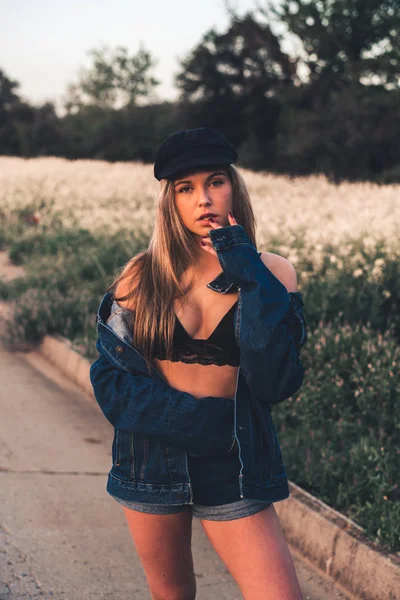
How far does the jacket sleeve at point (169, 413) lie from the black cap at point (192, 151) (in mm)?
700

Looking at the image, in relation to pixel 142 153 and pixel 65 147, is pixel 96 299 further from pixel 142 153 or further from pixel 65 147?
pixel 65 147

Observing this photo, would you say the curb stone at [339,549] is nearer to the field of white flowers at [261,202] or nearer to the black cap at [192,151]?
the black cap at [192,151]

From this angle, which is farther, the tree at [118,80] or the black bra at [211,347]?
the tree at [118,80]

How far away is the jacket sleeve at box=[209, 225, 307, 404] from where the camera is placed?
7.38ft

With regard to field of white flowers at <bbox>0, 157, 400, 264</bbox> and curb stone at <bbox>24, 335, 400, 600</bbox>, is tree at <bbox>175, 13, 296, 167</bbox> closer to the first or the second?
field of white flowers at <bbox>0, 157, 400, 264</bbox>

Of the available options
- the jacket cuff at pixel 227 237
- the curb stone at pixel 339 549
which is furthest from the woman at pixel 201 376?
the curb stone at pixel 339 549

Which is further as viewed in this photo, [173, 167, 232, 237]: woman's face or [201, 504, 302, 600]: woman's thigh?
[173, 167, 232, 237]: woman's face

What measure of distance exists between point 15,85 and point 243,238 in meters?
65.3

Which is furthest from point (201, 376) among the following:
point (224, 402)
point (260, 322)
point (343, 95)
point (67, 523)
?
point (343, 95)

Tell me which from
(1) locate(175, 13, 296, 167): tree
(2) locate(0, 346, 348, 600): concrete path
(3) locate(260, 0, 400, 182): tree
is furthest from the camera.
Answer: (1) locate(175, 13, 296, 167): tree

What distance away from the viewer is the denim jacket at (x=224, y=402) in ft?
7.47

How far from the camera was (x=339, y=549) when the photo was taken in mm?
3832

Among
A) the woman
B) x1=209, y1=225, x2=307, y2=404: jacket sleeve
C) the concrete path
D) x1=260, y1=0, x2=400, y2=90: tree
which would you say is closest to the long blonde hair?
the woman

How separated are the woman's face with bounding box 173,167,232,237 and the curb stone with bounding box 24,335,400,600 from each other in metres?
1.99
